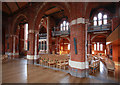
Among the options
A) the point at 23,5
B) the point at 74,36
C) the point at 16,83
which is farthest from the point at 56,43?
the point at 16,83

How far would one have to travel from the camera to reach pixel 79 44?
15.3 feet

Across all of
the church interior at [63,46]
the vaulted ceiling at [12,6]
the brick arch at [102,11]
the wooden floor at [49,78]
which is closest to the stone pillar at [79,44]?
the church interior at [63,46]

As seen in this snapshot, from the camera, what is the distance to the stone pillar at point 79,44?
14.8 ft

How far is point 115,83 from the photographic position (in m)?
3.73

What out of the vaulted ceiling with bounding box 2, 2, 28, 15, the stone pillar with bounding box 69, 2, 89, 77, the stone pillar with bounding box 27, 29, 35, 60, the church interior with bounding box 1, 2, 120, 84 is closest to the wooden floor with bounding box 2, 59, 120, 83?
the church interior with bounding box 1, 2, 120, 84

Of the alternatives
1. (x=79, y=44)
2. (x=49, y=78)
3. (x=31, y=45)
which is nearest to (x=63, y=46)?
(x=31, y=45)

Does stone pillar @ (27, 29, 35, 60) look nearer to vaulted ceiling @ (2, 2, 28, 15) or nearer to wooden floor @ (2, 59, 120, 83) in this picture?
wooden floor @ (2, 59, 120, 83)

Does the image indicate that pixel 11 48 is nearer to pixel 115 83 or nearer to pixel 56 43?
pixel 56 43

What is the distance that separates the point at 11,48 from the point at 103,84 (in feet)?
48.3

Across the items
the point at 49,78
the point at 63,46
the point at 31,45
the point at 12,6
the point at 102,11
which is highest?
the point at 102,11

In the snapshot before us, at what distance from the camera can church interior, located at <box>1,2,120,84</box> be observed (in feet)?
14.9

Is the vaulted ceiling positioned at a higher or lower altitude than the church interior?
higher

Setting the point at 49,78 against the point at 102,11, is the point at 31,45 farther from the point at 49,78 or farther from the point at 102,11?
the point at 102,11

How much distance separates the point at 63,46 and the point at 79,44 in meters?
15.5
